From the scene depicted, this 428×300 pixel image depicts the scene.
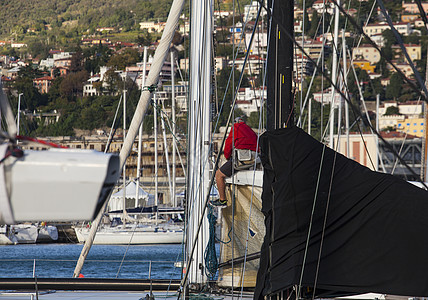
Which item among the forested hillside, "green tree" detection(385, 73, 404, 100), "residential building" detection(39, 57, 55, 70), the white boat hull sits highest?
the forested hillside

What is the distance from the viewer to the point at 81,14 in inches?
6836

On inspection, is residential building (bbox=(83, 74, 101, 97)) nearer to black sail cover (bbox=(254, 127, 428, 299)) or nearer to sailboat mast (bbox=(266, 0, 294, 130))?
sailboat mast (bbox=(266, 0, 294, 130))

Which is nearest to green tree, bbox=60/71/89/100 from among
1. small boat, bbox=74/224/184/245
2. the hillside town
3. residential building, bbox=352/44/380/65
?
the hillside town

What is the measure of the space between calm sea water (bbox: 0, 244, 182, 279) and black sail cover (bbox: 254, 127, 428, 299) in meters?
18.0

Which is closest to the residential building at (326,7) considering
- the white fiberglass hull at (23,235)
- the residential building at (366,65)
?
the residential building at (366,65)

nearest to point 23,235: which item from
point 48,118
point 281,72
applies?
point 281,72

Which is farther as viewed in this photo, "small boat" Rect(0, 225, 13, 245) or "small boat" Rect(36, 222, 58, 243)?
"small boat" Rect(36, 222, 58, 243)

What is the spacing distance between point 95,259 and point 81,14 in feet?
506

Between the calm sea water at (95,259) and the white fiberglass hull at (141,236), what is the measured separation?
1.35ft

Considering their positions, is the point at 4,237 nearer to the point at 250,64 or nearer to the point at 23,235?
the point at 23,235

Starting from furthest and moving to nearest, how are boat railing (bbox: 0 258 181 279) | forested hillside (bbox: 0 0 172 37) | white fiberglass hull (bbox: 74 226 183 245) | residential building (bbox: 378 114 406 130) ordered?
forested hillside (bbox: 0 0 172 37) → residential building (bbox: 378 114 406 130) → white fiberglass hull (bbox: 74 226 183 245) → boat railing (bbox: 0 258 181 279)

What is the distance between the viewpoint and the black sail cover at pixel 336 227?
3.68 meters

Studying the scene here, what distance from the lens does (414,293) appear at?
366cm

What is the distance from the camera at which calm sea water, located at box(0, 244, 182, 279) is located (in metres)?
24.1
